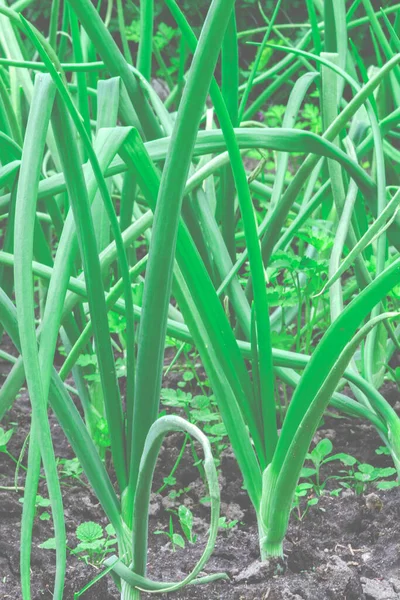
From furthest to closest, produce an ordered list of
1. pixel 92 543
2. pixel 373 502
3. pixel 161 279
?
pixel 373 502, pixel 92 543, pixel 161 279

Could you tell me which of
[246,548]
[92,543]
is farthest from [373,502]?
[92,543]

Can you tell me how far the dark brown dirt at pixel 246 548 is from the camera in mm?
733

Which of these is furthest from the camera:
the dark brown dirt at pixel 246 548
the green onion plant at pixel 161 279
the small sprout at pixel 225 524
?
the small sprout at pixel 225 524

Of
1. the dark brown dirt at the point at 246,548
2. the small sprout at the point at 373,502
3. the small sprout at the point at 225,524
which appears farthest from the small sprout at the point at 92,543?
the small sprout at the point at 373,502

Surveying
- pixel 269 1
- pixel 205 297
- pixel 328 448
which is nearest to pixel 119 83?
pixel 205 297

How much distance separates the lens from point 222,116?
70cm

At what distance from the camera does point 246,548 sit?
0.84m

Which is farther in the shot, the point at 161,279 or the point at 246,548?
the point at 246,548

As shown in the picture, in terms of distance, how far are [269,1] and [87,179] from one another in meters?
2.75

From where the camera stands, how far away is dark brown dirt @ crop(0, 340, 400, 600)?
73cm

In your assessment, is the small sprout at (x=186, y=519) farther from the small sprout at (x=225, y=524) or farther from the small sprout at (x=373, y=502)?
the small sprout at (x=373, y=502)

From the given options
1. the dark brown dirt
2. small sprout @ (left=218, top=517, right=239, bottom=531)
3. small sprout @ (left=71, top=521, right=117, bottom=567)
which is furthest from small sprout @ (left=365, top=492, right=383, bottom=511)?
small sprout @ (left=71, top=521, right=117, bottom=567)

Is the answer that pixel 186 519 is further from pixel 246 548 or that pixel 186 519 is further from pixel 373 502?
pixel 373 502

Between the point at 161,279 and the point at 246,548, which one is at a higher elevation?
the point at 161,279
